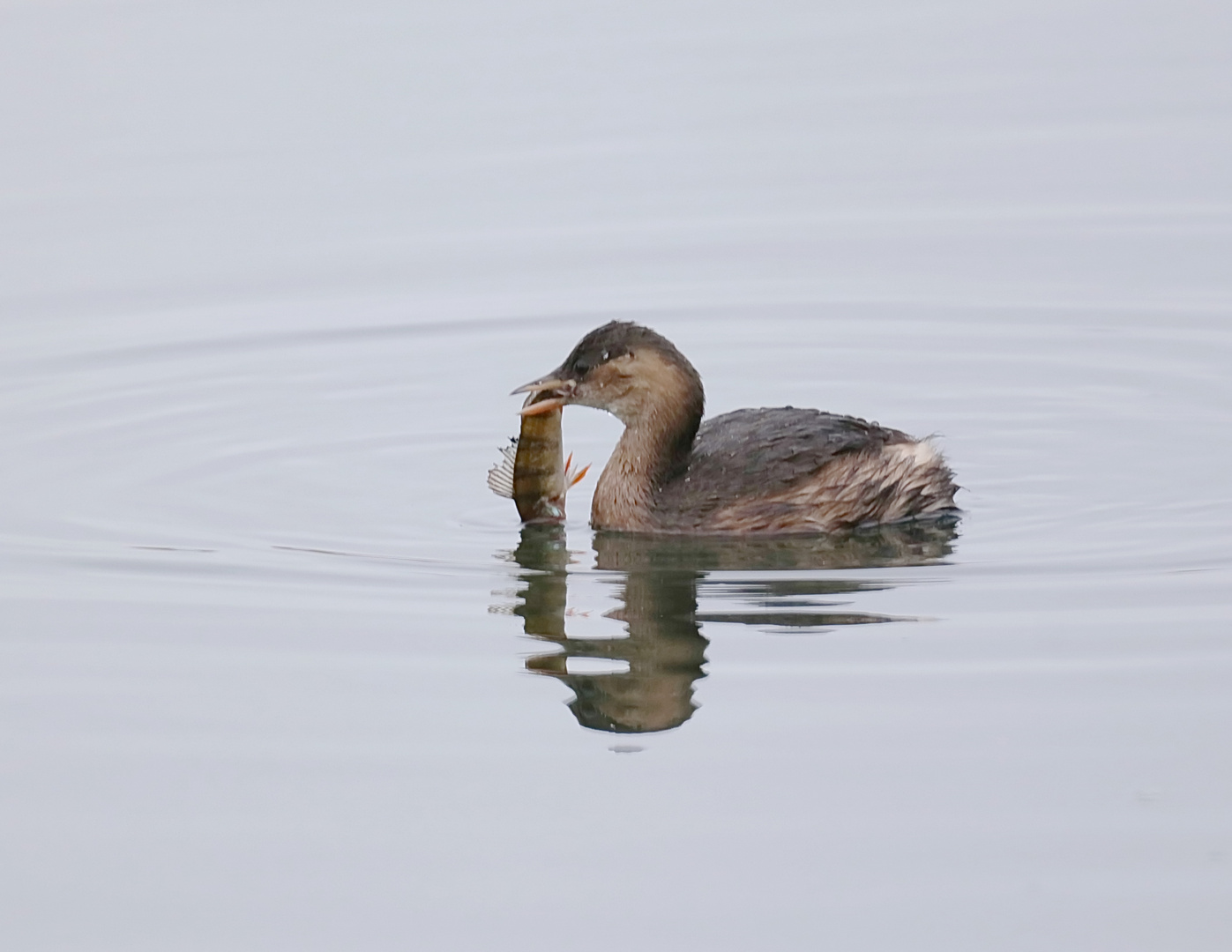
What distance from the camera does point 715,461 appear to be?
9070 mm

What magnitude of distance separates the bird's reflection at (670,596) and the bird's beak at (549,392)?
51cm

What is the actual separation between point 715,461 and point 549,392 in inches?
30.4

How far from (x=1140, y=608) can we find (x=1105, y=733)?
4.11 feet

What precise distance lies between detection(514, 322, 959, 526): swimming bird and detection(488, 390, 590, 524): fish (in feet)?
0.22

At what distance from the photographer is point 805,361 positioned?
37.5ft

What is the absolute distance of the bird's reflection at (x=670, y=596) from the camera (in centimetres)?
695

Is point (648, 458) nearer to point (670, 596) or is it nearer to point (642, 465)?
point (642, 465)

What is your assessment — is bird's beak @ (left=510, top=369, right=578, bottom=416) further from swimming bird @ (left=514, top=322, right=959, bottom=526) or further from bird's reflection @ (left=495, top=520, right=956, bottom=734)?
bird's reflection @ (left=495, top=520, right=956, bottom=734)

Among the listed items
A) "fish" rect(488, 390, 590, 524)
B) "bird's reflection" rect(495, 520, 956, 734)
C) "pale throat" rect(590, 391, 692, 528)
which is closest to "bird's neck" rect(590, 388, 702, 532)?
"pale throat" rect(590, 391, 692, 528)

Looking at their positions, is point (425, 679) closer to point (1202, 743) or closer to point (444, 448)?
point (1202, 743)

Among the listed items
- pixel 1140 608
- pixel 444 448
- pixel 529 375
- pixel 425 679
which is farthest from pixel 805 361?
pixel 425 679

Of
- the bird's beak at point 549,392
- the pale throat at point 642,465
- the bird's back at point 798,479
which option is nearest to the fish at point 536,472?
the bird's beak at point 549,392

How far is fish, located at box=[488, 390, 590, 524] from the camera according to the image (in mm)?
9047

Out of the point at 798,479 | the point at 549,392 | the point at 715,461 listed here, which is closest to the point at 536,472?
the point at 549,392
